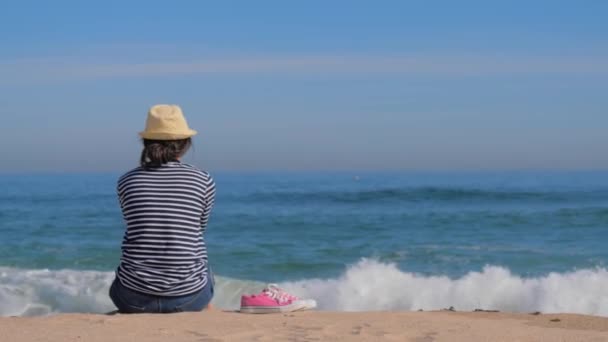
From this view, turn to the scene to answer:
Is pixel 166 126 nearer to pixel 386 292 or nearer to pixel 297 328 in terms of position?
pixel 297 328

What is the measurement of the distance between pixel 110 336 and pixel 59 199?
69.6 ft

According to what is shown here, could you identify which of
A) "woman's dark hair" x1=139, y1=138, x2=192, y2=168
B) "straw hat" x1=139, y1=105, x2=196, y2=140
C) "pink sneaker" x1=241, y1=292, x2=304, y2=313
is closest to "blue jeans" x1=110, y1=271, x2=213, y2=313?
"pink sneaker" x1=241, y1=292, x2=304, y2=313

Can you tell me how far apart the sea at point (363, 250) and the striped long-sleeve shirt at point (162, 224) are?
4.87 meters

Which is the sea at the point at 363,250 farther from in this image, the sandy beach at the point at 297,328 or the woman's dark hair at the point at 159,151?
the woman's dark hair at the point at 159,151

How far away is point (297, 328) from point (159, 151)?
1158mm

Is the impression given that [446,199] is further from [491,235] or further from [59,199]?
[59,199]

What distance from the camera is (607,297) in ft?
30.4

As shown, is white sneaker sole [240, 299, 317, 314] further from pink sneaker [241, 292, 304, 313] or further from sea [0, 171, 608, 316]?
sea [0, 171, 608, 316]

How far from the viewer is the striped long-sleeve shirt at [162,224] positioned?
425cm

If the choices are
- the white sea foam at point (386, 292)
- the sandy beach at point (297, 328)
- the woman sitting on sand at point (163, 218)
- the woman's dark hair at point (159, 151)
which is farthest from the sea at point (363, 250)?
the woman's dark hair at point (159, 151)

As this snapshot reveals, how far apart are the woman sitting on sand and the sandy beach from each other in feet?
0.53

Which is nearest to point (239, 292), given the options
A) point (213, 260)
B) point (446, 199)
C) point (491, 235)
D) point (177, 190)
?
point (213, 260)

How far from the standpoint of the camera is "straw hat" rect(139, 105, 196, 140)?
4285 mm

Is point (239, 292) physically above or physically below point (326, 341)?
below
